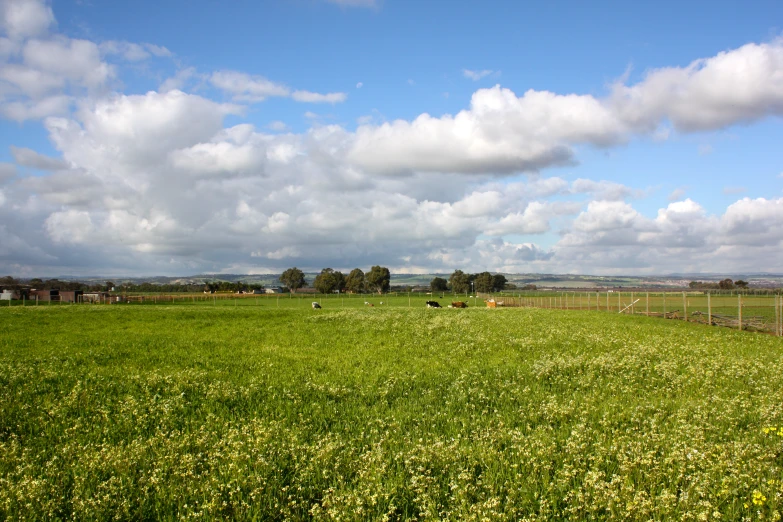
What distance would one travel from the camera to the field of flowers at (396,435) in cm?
730

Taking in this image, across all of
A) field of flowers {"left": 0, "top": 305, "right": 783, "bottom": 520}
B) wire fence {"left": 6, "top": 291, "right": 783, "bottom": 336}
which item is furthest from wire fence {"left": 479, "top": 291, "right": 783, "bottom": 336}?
field of flowers {"left": 0, "top": 305, "right": 783, "bottom": 520}

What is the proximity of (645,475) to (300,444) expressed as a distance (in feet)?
19.6

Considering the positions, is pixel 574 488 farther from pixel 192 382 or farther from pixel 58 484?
pixel 192 382

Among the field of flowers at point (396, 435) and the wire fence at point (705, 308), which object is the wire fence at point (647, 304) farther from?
the field of flowers at point (396, 435)

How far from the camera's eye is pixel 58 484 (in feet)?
26.9

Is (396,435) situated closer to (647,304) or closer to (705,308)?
(647,304)

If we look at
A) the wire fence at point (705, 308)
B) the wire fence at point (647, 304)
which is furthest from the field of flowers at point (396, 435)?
the wire fence at point (705, 308)

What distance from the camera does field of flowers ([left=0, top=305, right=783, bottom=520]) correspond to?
7.30 m

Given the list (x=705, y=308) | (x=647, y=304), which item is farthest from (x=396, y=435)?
(x=705, y=308)

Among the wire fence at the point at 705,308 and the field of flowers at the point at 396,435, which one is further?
the wire fence at the point at 705,308

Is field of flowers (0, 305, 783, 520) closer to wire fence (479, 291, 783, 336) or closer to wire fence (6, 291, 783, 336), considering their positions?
wire fence (6, 291, 783, 336)

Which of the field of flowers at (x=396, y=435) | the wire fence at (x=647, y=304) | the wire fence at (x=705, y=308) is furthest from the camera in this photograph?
the wire fence at (x=647, y=304)

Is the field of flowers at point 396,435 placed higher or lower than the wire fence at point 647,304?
higher

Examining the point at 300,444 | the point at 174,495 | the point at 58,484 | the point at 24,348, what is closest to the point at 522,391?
the point at 300,444
